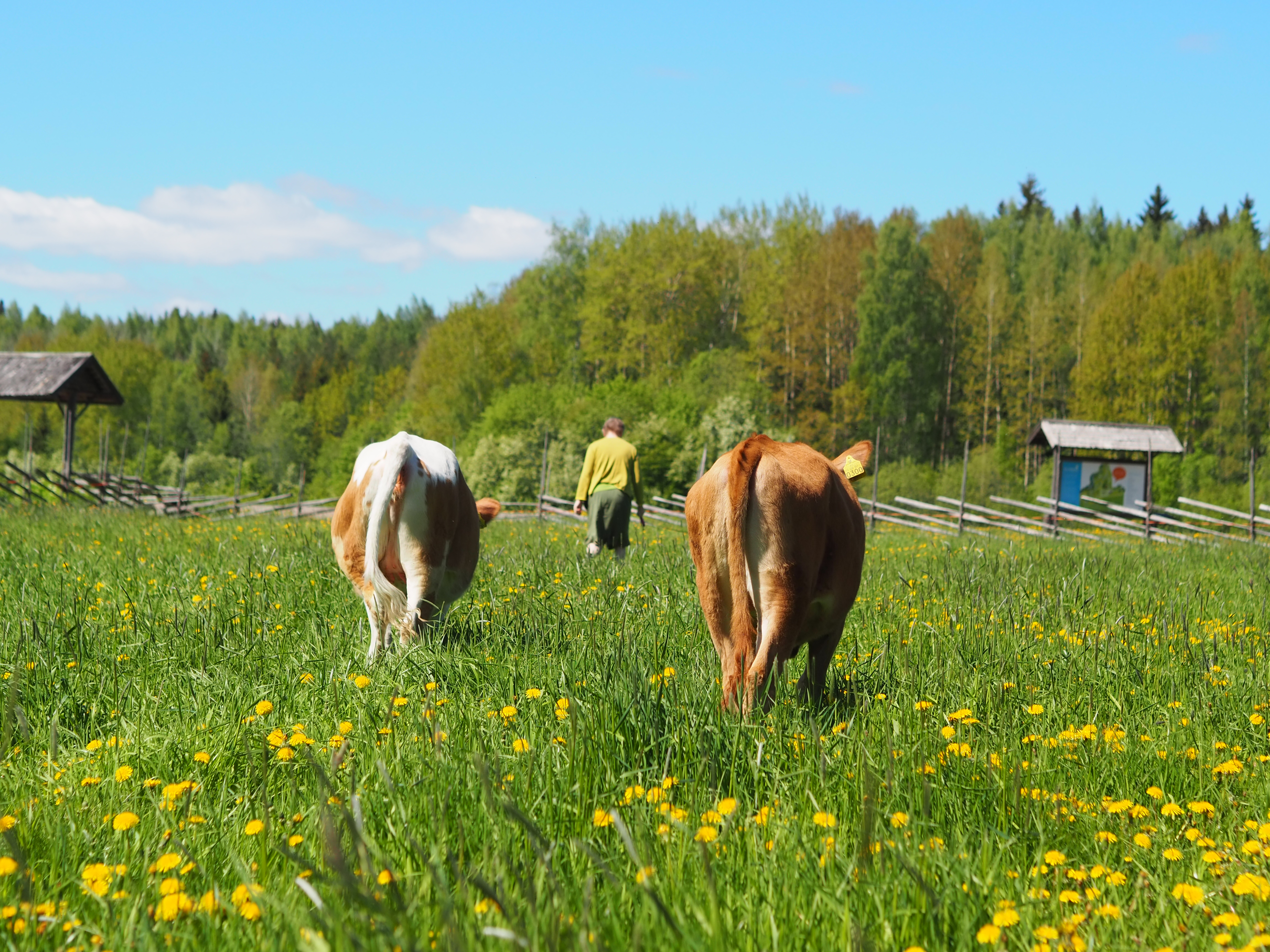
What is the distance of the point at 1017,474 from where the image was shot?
145ft

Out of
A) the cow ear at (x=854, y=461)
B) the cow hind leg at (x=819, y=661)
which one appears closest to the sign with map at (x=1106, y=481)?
the cow ear at (x=854, y=461)

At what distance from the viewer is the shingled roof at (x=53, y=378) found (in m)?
26.3

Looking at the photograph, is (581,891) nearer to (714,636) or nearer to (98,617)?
(714,636)

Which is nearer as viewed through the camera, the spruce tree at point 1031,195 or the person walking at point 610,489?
the person walking at point 610,489

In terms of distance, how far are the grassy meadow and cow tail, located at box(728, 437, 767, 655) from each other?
238 mm

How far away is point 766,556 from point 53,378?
1156 inches

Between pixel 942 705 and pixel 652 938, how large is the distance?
2.31m

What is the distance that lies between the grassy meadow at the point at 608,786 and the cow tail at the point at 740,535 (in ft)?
0.78

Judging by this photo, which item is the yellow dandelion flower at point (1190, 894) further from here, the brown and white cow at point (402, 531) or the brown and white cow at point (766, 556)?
the brown and white cow at point (402, 531)

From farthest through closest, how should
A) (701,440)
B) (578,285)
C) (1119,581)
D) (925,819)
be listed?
(578,285), (701,440), (1119,581), (925,819)

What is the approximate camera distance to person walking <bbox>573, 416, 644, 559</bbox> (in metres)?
10.2

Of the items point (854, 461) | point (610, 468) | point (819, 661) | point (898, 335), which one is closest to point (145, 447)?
point (898, 335)

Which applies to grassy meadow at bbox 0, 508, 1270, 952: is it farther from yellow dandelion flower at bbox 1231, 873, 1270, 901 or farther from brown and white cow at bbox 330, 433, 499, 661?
brown and white cow at bbox 330, 433, 499, 661

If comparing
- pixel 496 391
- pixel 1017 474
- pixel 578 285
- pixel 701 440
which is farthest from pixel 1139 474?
pixel 578 285
